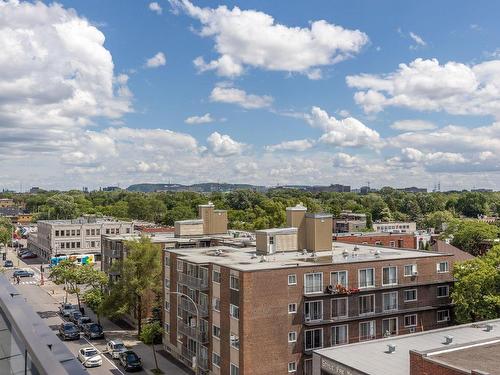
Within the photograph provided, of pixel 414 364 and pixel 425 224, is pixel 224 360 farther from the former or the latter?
pixel 425 224

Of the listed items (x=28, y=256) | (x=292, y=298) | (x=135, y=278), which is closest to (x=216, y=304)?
(x=292, y=298)

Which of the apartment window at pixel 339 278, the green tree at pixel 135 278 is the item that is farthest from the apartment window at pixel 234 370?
the green tree at pixel 135 278

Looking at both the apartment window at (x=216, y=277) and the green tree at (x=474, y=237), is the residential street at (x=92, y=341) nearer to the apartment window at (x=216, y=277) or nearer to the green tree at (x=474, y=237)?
the apartment window at (x=216, y=277)

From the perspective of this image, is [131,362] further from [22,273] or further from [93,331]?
[22,273]

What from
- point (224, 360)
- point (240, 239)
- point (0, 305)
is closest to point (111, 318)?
point (240, 239)

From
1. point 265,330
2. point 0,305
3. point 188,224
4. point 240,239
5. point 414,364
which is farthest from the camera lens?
point 188,224

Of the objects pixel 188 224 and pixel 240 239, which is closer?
pixel 240 239
